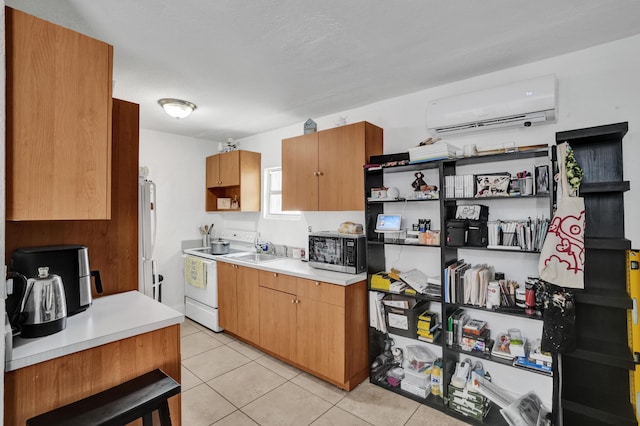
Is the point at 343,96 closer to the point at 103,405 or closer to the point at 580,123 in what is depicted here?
the point at 580,123

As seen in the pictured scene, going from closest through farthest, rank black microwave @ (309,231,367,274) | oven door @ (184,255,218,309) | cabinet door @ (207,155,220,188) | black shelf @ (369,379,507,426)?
black shelf @ (369,379,507,426), black microwave @ (309,231,367,274), oven door @ (184,255,218,309), cabinet door @ (207,155,220,188)

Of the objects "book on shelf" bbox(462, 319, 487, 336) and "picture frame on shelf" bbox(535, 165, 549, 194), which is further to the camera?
"book on shelf" bbox(462, 319, 487, 336)

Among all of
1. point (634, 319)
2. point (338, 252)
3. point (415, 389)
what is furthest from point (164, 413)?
point (634, 319)

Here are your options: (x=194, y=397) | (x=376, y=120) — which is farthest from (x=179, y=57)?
(x=194, y=397)

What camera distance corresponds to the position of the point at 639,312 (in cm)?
166

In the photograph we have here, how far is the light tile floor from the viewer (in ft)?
7.34

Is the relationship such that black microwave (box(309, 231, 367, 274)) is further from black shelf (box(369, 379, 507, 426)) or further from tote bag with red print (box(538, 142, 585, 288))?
tote bag with red print (box(538, 142, 585, 288))

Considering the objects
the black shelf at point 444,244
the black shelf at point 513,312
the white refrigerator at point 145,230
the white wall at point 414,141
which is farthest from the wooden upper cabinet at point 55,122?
the black shelf at point 513,312

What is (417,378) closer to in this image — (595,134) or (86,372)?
(595,134)

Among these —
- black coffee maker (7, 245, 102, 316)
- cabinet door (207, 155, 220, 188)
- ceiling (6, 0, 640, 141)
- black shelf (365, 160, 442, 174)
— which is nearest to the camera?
black coffee maker (7, 245, 102, 316)

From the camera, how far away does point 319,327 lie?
267cm

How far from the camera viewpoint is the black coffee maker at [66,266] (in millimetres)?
1511

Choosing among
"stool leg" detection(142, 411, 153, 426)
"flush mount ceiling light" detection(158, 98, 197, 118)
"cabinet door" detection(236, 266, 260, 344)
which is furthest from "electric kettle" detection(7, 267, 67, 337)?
"flush mount ceiling light" detection(158, 98, 197, 118)

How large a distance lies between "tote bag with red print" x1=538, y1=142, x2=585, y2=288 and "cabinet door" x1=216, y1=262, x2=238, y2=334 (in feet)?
9.62
